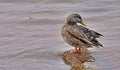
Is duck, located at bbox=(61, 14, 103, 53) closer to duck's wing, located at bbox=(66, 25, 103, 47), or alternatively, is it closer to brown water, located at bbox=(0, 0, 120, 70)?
duck's wing, located at bbox=(66, 25, 103, 47)

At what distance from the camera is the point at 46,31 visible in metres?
7.66

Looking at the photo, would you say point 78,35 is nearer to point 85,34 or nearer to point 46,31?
point 85,34

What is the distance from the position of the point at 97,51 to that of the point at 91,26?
149 centimetres

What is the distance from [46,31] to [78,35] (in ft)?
5.81

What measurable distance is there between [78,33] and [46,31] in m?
1.77

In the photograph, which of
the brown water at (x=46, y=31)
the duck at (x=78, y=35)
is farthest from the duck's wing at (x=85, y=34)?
the brown water at (x=46, y=31)

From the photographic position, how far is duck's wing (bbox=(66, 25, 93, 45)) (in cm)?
589

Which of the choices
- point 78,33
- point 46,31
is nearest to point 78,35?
point 78,33

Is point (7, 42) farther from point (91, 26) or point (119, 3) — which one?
point (119, 3)

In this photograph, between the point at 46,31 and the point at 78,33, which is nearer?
the point at 78,33

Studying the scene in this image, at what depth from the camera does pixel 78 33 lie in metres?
5.98

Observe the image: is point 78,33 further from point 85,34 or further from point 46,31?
point 46,31

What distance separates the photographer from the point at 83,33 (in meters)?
5.94

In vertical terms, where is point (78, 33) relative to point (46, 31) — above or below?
above
